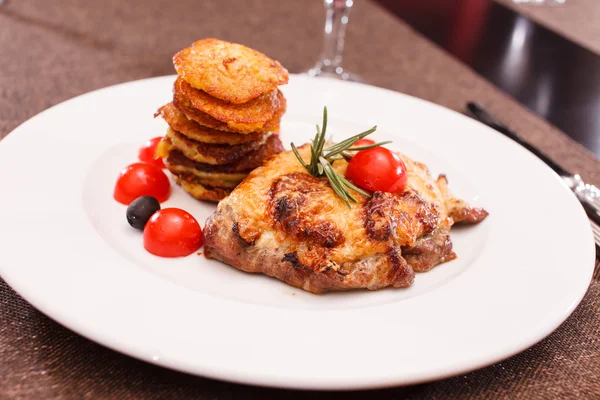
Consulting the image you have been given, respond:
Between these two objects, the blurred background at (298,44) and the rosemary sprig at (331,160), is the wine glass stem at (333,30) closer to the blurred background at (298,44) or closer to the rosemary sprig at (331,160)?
the blurred background at (298,44)

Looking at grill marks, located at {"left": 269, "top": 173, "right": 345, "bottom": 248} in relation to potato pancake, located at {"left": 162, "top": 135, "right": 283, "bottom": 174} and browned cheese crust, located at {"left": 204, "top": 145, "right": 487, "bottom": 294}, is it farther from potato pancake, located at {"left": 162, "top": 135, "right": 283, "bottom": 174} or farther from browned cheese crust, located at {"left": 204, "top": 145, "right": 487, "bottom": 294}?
potato pancake, located at {"left": 162, "top": 135, "right": 283, "bottom": 174}

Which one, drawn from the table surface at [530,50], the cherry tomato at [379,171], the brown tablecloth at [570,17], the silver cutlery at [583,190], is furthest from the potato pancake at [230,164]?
the brown tablecloth at [570,17]

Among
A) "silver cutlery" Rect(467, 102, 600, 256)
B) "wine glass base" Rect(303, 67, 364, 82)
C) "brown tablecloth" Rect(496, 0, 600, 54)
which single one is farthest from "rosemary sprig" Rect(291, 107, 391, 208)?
"brown tablecloth" Rect(496, 0, 600, 54)

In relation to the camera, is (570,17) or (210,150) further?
(570,17)

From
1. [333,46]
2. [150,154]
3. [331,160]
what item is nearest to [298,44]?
Answer: [333,46]

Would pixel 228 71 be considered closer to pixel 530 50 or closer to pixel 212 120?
pixel 212 120
